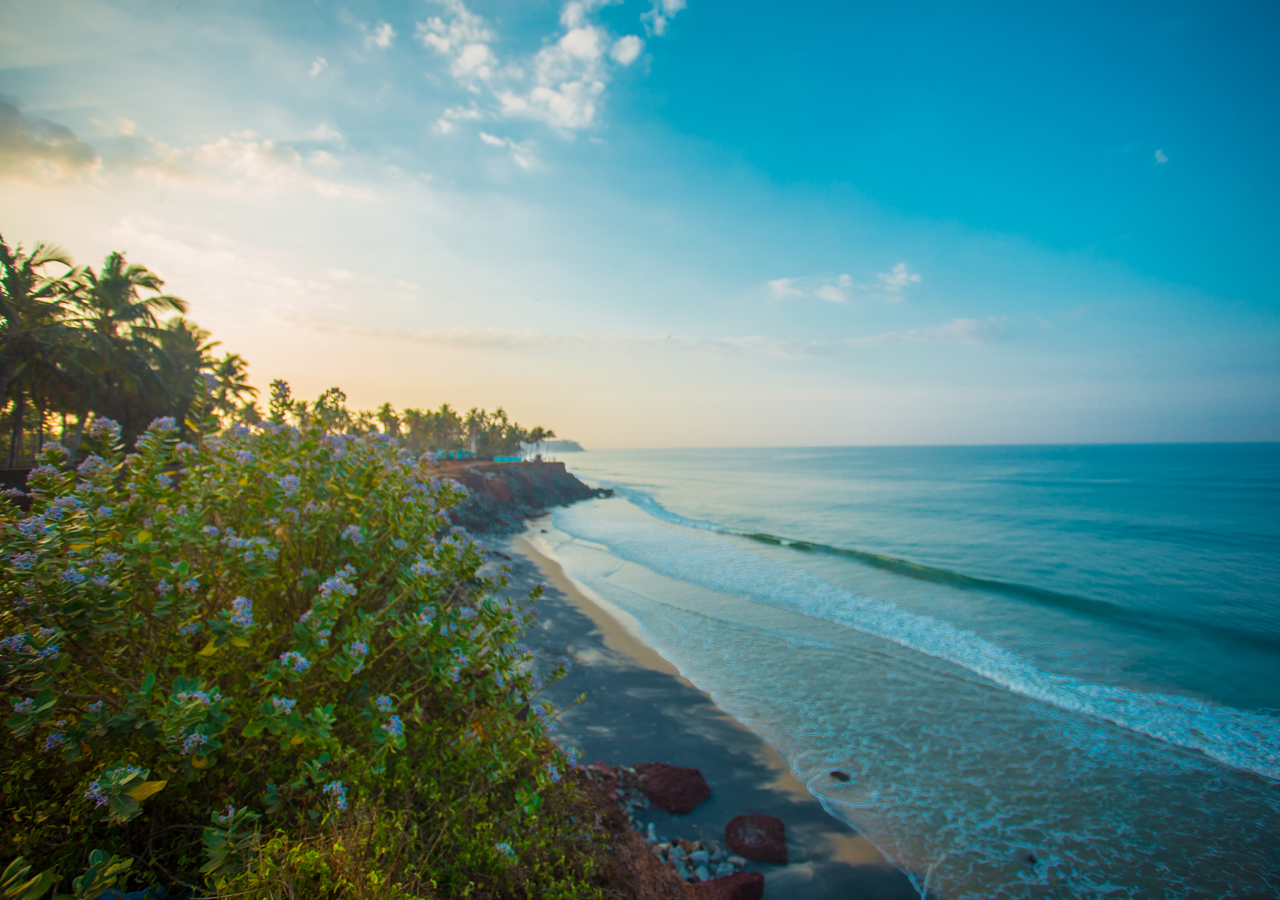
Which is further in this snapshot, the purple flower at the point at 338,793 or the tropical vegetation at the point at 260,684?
the purple flower at the point at 338,793

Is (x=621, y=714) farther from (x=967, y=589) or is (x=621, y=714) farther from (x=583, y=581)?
(x=967, y=589)

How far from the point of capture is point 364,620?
3281 millimetres

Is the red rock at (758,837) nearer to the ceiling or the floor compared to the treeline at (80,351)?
nearer to the floor

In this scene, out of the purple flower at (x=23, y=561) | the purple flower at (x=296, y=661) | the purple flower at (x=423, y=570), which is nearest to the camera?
the purple flower at (x=23, y=561)

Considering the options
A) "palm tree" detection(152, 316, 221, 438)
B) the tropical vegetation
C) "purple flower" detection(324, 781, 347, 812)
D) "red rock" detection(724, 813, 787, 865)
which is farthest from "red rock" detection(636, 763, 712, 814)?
"palm tree" detection(152, 316, 221, 438)

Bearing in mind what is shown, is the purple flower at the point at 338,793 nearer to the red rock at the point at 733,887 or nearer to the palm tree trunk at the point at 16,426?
the red rock at the point at 733,887

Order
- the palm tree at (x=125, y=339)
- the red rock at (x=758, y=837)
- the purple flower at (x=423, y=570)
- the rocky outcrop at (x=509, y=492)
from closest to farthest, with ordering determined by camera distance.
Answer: the purple flower at (x=423, y=570) → the red rock at (x=758, y=837) → the palm tree at (x=125, y=339) → the rocky outcrop at (x=509, y=492)

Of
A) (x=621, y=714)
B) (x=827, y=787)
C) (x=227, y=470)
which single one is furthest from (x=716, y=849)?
(x=227, y=470)

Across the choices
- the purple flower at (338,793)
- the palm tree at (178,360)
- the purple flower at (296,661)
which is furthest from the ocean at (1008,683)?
the palm tree at (178,360)

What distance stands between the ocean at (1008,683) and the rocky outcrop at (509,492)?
740cm

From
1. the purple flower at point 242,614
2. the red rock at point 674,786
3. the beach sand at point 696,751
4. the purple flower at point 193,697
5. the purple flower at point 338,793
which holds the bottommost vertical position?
the beach sand at point 696,751

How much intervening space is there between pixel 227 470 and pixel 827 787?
8973 millimetres

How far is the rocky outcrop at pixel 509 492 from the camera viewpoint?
3431cm

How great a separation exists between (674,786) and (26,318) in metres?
29.0
